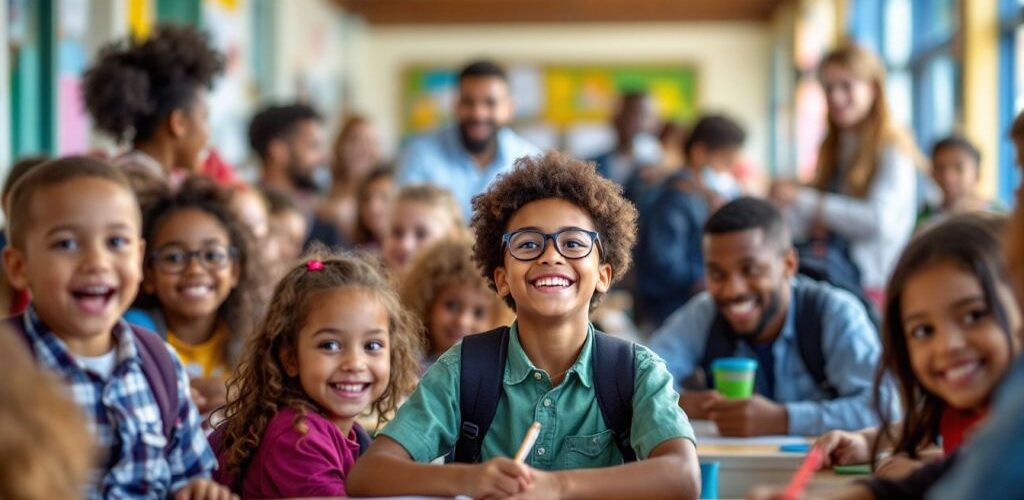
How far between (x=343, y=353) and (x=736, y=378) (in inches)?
36.9

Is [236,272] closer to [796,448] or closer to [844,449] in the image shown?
[796,448]

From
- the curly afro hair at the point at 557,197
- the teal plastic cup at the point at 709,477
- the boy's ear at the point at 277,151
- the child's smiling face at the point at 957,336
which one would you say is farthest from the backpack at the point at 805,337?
the boy's ear at the point at 277,151

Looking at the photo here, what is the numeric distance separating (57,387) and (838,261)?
3.61 m

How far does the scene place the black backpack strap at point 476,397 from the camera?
199 centimetres

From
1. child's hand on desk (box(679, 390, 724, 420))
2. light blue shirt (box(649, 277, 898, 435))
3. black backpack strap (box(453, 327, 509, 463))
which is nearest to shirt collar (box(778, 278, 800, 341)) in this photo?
light blue shirt (box(649, 277, 898, 435))

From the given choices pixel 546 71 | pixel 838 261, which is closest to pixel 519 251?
pixel 838 261

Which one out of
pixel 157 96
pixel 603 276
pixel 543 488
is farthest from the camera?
pixel 157 96

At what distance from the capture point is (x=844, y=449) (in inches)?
89.0

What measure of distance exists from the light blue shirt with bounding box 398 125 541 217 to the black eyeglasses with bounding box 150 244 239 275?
1938mm

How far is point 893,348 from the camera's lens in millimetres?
1768

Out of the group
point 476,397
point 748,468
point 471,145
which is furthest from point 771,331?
point 471,145

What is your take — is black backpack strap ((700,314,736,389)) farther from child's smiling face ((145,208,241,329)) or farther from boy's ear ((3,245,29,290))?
boy's ear ((3,245,29,290))

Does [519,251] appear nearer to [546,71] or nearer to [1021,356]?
[1021,356]

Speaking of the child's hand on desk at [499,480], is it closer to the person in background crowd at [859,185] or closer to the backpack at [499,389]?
the backpack at [499,389]
